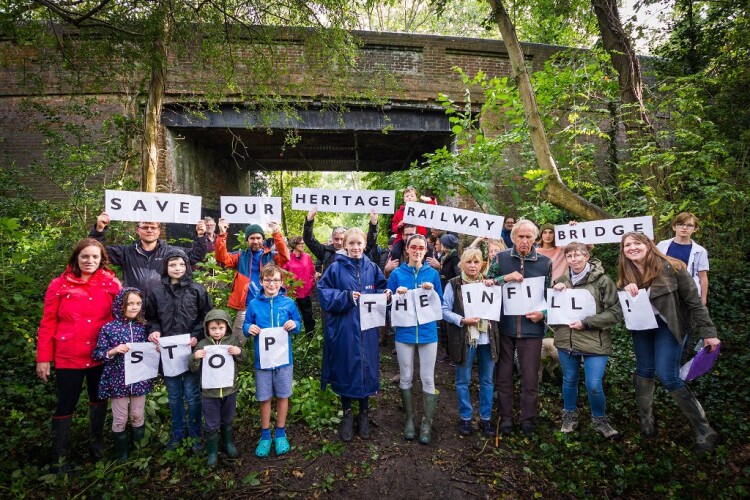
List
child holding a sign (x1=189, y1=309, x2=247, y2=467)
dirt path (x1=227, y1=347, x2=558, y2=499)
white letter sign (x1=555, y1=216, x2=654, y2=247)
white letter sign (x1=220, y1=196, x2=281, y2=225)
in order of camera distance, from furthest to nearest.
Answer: white letter sign (x1=220, y1=196, x2=281, y2=225) < white letter sign (x1=555, y1=216, x2=654, y2=247) < child holding a sign (x1=189, y1=309, x2=247, y2=467) < dirt path (x1=227, y1=347, x2=558, y2=499)

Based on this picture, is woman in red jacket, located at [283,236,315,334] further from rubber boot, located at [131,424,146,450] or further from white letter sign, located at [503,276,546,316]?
white letter sign, located at [503,276,546,316]

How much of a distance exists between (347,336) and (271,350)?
77 centimetres

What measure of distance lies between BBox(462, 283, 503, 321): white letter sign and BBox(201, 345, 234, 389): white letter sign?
2392 mm

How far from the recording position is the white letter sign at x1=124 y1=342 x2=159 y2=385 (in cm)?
336

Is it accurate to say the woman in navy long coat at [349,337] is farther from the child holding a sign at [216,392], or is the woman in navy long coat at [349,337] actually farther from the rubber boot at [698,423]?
the rubber boot at [698,423]

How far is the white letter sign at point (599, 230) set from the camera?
4.98m

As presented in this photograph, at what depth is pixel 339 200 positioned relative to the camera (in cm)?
546

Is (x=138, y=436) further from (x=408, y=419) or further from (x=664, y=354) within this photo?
(x=664, y=354)

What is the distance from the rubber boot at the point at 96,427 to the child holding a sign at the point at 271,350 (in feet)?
4.86

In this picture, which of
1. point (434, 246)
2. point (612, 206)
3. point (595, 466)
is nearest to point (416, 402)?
point (595, 466)

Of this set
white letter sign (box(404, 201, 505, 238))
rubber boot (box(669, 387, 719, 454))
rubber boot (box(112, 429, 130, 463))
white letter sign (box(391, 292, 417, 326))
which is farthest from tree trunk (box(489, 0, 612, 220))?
rubber boot (box(112, 429, 130, 463))

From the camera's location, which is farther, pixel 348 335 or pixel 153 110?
pixel 153 110

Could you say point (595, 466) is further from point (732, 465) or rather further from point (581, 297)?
point (581, 297)

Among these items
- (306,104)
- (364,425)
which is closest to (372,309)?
(364,425)
